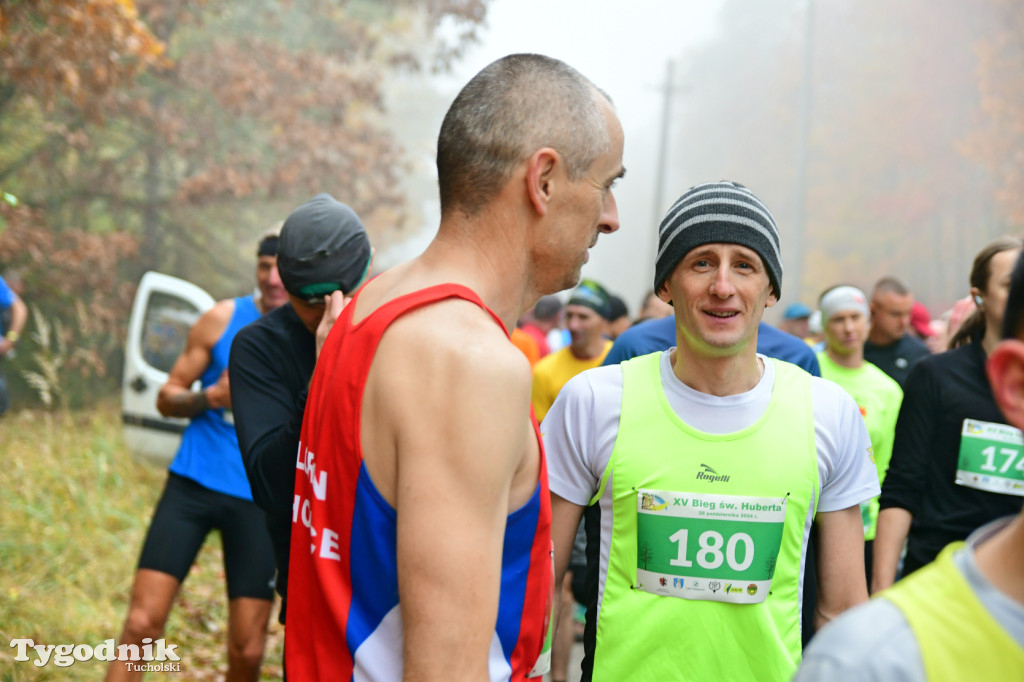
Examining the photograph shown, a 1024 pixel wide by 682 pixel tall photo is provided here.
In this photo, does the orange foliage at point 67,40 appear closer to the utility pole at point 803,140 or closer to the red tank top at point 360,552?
the red tank top at point 360,552

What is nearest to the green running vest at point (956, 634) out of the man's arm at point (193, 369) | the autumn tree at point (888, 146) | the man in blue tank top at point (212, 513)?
the man in blue tank top at point (212, 513)

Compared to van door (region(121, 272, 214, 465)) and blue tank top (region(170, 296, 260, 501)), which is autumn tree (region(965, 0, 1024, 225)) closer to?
van door (region(121, 272, 214, 465))

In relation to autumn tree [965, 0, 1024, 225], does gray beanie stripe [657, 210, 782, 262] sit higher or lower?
lower

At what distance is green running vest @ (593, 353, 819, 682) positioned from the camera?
2494 mm

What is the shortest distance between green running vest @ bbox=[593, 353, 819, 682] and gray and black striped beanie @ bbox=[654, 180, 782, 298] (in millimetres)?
433

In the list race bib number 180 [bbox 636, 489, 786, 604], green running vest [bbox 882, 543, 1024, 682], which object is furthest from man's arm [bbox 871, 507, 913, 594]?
green running vest [bbox 882, 543, 1024, 682]

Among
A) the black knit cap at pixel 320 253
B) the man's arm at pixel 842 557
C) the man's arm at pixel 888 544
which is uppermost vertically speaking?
the black knit cap at pixel 320 253

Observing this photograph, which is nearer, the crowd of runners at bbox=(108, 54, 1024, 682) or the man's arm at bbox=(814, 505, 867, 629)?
the crowd of runners at bbox=(108, 54, 1024, 682)

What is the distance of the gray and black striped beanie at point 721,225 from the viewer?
2754 millimetres

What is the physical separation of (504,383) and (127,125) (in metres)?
15.3

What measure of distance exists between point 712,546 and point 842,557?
0.42 meters

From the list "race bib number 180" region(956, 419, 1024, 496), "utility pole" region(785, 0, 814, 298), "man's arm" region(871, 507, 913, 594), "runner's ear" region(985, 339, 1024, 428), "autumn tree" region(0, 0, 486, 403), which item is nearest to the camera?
"runner's ear" region(985, 339, 1024, 428)

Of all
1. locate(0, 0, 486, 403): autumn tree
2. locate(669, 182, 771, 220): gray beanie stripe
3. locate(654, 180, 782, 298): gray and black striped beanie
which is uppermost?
locate(0, 0, 486, 403): autumn tree

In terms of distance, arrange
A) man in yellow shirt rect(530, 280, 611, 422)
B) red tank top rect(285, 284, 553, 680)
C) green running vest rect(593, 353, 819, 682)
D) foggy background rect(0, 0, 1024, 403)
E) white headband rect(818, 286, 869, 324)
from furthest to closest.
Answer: foggy background rect(0, 0, 1024, 403)
man in yellow shirt rect(530, 280, 611, 422)
white headband rect(818, 286, 869, 324)
green running vest rect(593, 353, 819, 682)
red tank top rect(285, 284, 553, 680)
